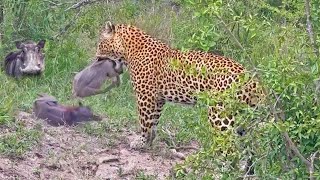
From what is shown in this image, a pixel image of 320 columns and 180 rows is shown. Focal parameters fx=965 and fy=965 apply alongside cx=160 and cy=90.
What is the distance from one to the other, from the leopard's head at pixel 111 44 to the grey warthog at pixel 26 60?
175cm

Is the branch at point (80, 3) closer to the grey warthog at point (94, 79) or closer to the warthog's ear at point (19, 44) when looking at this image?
the warthog's ear at point (19, 44)

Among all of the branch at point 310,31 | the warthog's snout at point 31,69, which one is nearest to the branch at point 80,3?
the warthog's snout at point 31,69

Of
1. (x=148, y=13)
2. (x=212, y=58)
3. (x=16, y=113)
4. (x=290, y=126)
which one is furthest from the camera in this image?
(x=148, y=13)

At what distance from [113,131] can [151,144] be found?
483 millimetres

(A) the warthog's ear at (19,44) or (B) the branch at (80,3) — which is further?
(B) the branch at (80,3)

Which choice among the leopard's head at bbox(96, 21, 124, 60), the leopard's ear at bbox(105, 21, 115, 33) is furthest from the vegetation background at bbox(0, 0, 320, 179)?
the leopard's ear at bbox(105, 21, 115, 33)

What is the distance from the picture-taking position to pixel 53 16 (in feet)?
44.7

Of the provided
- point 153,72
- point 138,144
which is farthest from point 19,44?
point 138,144

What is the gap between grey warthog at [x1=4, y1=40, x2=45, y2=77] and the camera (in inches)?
477

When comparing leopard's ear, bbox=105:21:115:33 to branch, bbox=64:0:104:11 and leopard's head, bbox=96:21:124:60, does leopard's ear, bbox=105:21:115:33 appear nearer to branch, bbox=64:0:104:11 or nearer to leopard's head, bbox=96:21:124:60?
leopard's head, bbox=96:21:124:60

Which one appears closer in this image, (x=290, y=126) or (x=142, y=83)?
(x=290, y=126)

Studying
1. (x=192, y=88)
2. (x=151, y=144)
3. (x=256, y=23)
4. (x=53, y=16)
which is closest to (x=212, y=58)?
(x=192, y=88)

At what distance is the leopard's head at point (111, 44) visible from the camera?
10461 mm

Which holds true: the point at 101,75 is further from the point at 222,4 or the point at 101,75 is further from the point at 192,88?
the point at 222,4
